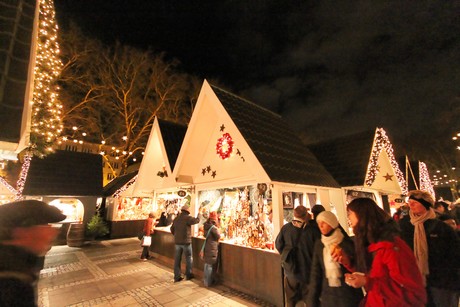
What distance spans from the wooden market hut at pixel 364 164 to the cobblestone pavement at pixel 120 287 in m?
5.52

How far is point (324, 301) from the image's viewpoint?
2666mm

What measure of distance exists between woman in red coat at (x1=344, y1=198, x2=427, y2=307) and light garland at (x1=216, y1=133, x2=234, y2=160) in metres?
4.96

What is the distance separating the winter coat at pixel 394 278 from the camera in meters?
1.92

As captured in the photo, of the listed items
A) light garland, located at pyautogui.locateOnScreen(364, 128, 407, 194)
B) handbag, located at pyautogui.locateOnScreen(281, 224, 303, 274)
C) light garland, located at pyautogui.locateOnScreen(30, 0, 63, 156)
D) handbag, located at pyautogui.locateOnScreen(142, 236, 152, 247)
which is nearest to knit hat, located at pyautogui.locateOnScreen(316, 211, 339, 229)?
handbag, located at pyautogui.locateOnScreen(281, 224, 303, 274)

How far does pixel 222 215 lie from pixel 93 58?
17.3m

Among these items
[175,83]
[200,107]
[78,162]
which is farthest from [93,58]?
[200,107]

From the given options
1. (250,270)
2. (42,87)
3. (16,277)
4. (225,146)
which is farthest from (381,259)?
(42,87)

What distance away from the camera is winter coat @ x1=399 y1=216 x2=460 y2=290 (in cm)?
289

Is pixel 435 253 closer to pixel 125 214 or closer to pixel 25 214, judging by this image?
pixel 25 214

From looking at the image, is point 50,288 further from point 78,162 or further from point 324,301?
point 78,162

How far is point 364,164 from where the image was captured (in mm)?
8445

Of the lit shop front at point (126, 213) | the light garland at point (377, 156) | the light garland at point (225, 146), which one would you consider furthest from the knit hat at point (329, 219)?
the lit shop front at point (126, 213)

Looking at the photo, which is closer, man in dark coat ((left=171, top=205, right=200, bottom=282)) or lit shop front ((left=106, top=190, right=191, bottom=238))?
man in dark coat ((left=171, top=205, right=200, bottom=282))

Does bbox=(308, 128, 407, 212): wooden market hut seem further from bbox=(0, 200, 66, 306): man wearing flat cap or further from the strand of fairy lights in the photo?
the strand of fairy lights
